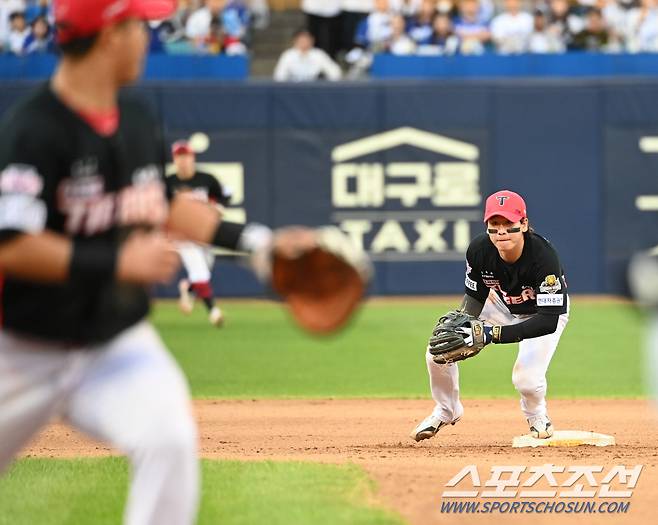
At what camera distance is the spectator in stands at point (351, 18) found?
68.2 feet

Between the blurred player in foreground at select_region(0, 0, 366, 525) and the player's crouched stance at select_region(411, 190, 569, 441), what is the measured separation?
4015mm

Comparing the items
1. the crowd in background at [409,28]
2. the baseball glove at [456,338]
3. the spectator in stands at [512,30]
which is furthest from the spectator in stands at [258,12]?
the baseball glove at [456,338]

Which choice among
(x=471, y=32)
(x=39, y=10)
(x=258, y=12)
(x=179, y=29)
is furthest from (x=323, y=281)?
(x=258, y=12)

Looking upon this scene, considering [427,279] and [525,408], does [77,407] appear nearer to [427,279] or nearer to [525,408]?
[525,408]

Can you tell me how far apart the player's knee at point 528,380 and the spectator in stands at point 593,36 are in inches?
505

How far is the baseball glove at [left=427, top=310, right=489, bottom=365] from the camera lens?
7.80 metres

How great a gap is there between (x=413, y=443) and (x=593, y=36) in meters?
13.1

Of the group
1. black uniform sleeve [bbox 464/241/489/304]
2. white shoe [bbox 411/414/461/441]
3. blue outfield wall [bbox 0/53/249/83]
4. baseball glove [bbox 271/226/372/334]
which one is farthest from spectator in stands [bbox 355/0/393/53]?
baseball glove [bbox 271/226/372/334]

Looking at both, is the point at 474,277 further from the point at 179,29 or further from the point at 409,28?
the point at 179,29

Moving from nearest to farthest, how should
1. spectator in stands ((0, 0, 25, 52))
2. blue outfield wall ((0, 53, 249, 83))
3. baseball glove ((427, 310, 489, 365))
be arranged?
baseball glove ((427, 310, 489, 365))
blue outfield wall ((0, 53, 249, 83))
spectator in stands ((0, 0, 25, 52))

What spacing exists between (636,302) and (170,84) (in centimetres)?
1625

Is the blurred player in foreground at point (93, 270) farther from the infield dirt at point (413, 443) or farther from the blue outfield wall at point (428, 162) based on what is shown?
the blue outfield wall at point (428, 162)

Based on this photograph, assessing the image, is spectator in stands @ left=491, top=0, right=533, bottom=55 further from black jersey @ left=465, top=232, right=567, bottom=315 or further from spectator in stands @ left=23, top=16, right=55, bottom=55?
black jersey @ left=465, top=232, right=567, bottom=315

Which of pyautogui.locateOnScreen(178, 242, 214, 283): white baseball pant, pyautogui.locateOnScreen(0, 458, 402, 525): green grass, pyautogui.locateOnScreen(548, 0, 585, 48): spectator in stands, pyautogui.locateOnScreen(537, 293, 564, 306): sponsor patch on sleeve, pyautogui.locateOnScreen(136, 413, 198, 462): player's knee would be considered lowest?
pyautogui.locateOnScreen(178, 242, 214, 283): white baseball pant
